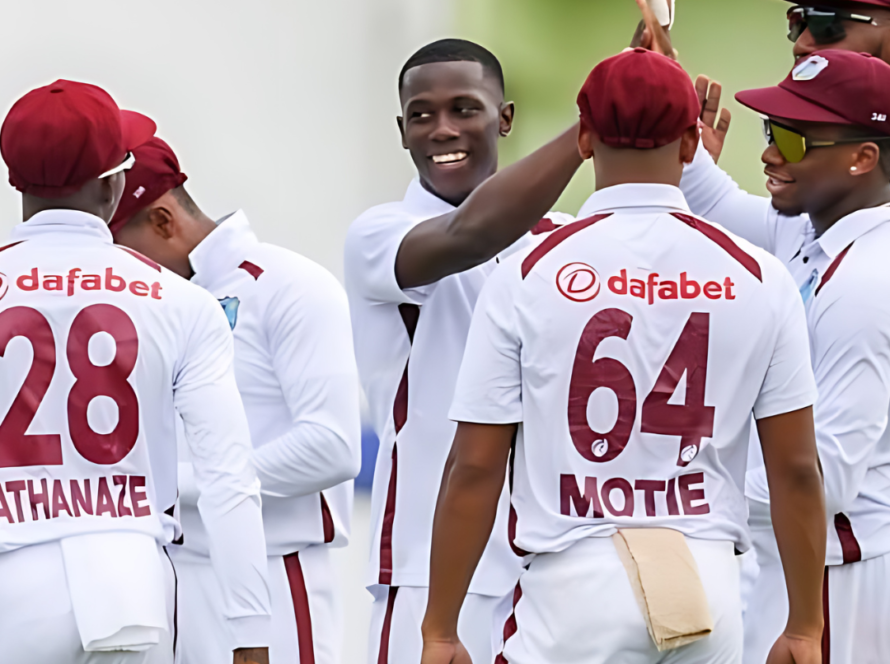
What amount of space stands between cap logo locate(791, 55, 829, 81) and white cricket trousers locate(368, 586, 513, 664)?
151 centimetres

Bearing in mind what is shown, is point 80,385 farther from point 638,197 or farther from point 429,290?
point 638,197

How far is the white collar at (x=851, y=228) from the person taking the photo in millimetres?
3486

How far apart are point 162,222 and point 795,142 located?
1.73m

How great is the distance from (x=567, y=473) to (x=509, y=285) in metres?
0.39

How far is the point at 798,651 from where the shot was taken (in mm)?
2842

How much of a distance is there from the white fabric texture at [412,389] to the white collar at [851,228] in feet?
2.80

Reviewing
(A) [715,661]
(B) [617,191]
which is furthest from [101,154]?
(A) [715,661]

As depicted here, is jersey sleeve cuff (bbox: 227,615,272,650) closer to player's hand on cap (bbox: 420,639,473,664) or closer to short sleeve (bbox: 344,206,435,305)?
player's hand on cap (bbox: 420,639,473,664)

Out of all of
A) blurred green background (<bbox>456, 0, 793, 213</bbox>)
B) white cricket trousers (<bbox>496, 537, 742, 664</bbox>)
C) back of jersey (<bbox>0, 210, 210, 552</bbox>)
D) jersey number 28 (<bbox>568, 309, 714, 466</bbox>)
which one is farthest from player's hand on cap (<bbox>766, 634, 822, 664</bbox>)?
blurred green background (<bbox>456, 0, 793, 213</bbox>)

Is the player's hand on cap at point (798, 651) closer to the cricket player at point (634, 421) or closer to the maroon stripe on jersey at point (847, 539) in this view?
the cricket player at point (634, 421)

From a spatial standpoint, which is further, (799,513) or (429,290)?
(429,290)

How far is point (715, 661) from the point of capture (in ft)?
9.00

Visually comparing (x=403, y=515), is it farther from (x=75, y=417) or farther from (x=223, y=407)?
(x=75, y=417)

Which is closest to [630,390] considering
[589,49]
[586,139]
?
[586,139]
